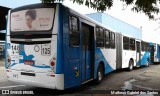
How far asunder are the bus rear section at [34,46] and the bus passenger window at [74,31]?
2.62 ft

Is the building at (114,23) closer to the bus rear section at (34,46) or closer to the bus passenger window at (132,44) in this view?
the bus passenger window at (132,44)

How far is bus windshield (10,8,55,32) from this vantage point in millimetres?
8297

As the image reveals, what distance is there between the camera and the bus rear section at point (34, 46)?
8102 millimetres

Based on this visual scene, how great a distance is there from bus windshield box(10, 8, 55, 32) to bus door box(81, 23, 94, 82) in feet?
6.58

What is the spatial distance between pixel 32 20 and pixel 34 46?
88cm

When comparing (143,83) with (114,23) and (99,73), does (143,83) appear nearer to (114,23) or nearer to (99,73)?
(99,73)

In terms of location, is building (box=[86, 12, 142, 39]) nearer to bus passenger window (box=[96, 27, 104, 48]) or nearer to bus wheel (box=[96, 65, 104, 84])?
bus passenger window (box=[96, 27, 104, 48])

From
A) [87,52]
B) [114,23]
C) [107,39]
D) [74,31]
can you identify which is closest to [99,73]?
[87,52]

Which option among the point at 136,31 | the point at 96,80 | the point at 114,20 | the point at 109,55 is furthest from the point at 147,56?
the point at 136,31

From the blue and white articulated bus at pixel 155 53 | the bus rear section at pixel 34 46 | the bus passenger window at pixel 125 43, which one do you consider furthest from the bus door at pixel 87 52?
the blue and white articulated bus at pixel 155 53

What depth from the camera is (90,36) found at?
10891 millimetres

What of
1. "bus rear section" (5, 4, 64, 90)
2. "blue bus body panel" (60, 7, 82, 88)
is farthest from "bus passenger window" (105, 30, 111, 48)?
"bus rear section" (5, 4, 64, 90)

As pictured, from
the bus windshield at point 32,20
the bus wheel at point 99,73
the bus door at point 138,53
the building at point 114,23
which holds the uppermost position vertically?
the building at point 114,23

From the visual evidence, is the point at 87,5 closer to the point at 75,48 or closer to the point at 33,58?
the point at 75,48
